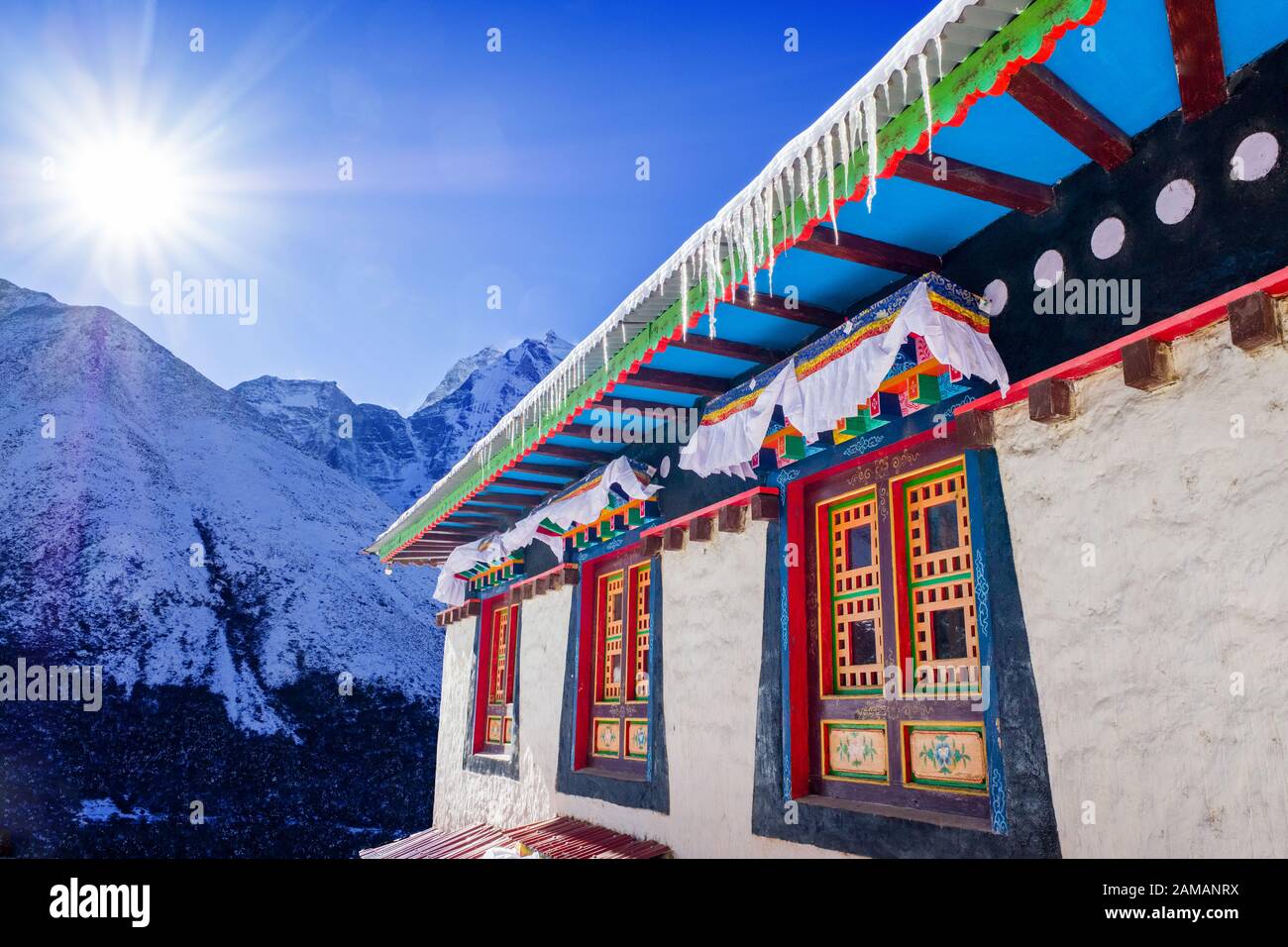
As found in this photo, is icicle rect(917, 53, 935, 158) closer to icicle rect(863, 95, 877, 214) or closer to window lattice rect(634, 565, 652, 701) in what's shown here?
icicle rect(863, 95, 877, 214)

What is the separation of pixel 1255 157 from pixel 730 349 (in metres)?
2.76

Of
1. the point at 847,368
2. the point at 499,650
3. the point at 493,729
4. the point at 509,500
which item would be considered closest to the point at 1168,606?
the point at 847,368

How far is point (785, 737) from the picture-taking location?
4.64 meters

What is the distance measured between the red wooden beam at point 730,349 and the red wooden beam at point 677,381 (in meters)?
0.38

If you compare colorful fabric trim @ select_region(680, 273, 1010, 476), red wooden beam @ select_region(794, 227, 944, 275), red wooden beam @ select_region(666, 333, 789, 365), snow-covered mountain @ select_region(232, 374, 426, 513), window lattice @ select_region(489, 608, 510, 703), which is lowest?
window lattice @ select_region(489, 608, 510, 703)

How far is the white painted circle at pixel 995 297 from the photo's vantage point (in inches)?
151

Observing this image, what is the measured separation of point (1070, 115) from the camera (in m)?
3.10

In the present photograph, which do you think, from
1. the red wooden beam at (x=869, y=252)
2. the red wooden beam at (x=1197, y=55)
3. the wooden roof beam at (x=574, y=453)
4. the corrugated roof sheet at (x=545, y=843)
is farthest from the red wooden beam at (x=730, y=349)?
the corrugated roof sheet at (x=545, y=843)

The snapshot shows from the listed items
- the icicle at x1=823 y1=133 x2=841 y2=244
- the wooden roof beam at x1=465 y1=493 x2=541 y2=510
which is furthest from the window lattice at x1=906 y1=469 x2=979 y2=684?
the wooden roof beam at x1=465 y1=493 x2=541 y2=510

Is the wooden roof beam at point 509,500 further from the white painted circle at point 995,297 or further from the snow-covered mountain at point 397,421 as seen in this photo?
the snow-covered mountain at point 397,421

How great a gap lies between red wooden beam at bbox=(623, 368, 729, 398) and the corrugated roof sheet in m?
3.07

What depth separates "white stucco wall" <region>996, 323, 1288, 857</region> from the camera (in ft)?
8.57
